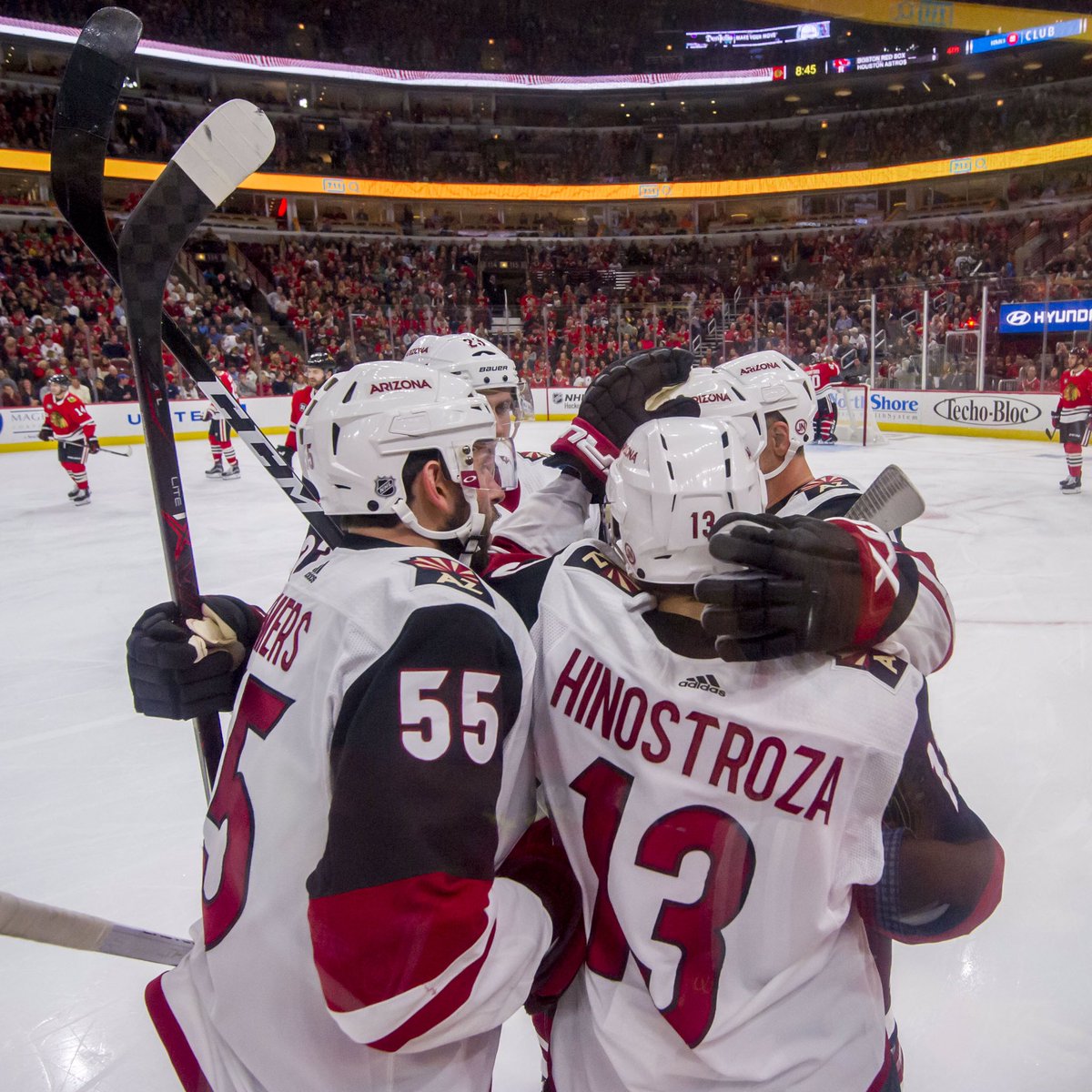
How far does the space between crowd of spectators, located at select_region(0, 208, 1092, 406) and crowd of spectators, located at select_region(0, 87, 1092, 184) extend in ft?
8.03

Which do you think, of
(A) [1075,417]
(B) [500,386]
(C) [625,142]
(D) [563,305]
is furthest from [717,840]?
(C) [625,142]

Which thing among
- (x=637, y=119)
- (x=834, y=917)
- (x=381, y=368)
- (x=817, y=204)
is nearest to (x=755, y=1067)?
(x=834, y=917)

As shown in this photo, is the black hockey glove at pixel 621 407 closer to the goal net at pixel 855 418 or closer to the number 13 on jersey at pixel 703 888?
the number 13 on jersey at pixel 703 888

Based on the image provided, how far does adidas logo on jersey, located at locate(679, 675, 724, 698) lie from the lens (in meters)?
0.95

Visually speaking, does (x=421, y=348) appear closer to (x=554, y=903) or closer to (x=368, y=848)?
(x=554, y=903)

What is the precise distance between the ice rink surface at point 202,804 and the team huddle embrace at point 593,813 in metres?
0.82

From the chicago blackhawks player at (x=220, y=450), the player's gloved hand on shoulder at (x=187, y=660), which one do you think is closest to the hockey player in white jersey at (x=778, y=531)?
the player's gloved hand on shoulder at (x=187, y=660)

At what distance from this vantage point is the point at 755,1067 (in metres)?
0.99

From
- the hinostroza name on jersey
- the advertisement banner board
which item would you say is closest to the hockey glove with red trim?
the hinostroza name on jersey

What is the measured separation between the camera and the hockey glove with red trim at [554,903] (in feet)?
3.65

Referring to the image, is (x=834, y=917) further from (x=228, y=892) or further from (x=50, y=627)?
(x=50, y=627)

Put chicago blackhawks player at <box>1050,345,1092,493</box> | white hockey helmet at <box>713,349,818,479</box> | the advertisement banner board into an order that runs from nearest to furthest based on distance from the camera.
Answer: white hockey helmet at <box>713,349,818,479</box>, chicago blackhawks player at <box>1050,345,1092,493</box>, the advertisement banner board

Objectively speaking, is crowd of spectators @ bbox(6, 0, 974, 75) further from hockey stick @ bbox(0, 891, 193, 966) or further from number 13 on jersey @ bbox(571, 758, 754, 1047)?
number 13 on jersey @ bbox(571, 758, 754, 1047)

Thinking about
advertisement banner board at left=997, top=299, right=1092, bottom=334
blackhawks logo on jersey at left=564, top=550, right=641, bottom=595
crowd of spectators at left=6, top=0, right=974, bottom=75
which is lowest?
blackhawks logo on jersey at left=564, top=550, right=641, bottom=595
